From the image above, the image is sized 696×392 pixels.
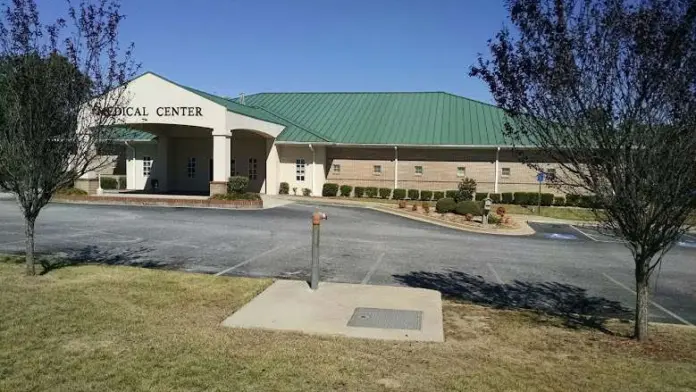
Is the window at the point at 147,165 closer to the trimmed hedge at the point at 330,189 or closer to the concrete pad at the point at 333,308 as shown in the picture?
the trimmed hedge at the point at 330,189

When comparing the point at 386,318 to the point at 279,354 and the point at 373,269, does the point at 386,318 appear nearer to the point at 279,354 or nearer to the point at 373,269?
the point at 279,354

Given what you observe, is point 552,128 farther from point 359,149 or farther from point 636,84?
point 359,149

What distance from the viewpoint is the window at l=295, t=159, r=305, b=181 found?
3303 cm

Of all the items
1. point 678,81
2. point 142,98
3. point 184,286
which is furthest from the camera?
point 142,98

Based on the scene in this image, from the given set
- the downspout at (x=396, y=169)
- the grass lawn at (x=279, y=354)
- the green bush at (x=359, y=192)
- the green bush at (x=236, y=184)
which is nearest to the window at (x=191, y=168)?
the green bush at (x=236, y=184)

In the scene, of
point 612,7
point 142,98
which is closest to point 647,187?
point 612,7

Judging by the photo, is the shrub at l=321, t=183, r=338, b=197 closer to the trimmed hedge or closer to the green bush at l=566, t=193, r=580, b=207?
the trimmed hedge

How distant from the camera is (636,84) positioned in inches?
235

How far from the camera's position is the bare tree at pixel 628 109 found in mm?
5766

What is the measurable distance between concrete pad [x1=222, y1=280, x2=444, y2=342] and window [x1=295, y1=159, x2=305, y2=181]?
24.2 metres

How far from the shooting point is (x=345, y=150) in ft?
109

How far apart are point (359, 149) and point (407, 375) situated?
28.3m

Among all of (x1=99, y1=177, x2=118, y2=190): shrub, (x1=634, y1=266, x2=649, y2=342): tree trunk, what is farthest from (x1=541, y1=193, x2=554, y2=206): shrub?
(x1=99, y1=177, x2=118, y2=190): shrub

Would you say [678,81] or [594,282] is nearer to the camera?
[678,81]
